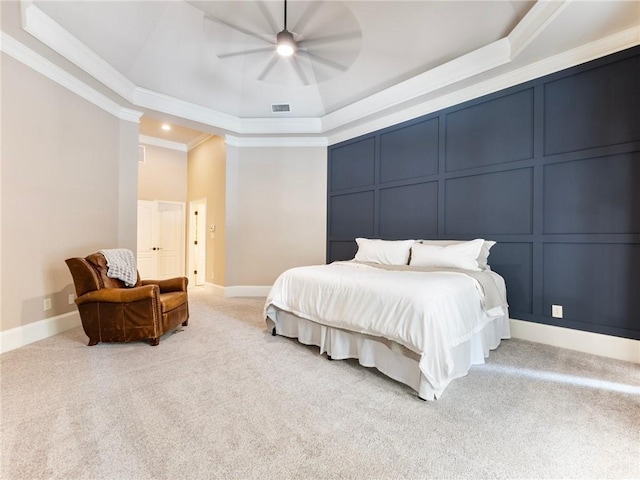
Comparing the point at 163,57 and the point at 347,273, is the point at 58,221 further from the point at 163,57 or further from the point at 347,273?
the point at 347,273

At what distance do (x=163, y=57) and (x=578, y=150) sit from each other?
15.6ft

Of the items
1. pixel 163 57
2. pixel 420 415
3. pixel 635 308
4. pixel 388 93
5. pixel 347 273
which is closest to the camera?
pixel 420 415

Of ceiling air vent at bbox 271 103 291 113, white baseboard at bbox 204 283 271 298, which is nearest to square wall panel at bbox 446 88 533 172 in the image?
ceiling air vent at bbox 271 103 291 113

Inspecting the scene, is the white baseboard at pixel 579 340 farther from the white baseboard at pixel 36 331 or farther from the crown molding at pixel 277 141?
the white baseboard at pixel 36 331

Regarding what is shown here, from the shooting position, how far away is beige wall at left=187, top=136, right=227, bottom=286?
5582mm

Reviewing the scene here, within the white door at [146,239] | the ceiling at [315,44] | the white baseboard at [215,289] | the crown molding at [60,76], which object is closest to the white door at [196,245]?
the white door at [146,239]

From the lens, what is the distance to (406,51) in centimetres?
350

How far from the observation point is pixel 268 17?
3.13 meters

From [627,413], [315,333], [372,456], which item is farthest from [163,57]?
[627,413]

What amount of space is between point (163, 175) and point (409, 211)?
539 cm

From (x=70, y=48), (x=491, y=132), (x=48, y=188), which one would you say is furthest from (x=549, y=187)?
(x=48, y=188)

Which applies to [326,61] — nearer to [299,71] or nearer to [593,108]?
[299,71]

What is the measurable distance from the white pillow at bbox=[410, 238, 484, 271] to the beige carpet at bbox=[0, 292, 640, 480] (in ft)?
2.94

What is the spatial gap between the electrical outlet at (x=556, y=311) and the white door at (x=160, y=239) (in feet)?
22.3
